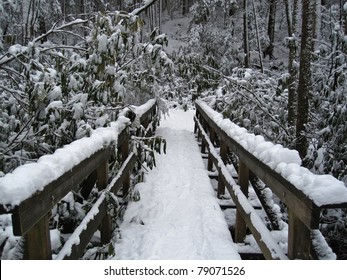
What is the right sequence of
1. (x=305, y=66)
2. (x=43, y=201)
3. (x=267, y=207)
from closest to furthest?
(x=43, y=201)
(x=267, y=207)
(x=305, y=66)

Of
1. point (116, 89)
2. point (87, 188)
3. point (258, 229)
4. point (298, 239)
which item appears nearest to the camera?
point (298, 239)

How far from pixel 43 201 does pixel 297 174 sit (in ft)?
5.24

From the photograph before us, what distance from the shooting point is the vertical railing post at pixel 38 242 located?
Result: 1.96 meters

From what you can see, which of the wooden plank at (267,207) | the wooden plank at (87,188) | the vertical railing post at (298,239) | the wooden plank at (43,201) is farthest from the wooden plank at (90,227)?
the wooden plank at (267,207)

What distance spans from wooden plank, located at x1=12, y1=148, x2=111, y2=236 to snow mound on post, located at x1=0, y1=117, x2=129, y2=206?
35 millimetres

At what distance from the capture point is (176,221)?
14.3 feet

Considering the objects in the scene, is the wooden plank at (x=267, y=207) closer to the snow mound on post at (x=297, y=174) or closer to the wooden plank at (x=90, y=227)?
the snow mound on post at (x=297, y=174)

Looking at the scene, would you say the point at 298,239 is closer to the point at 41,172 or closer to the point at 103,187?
the point at 41,172

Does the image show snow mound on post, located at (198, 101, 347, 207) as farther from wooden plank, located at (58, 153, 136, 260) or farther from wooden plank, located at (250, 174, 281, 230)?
wooden plank, located at (58, 153, 136, 260)

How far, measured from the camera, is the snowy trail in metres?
3.62

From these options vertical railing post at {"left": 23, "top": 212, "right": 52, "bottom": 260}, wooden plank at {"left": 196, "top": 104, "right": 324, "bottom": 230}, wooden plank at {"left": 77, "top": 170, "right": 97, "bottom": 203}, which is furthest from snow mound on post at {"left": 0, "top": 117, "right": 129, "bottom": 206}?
wooden plank at {"left": 196, "top": 104, "right": 324, "bottom": 230}

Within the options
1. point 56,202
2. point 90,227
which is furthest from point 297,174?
point 90,227

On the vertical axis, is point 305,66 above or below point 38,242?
above

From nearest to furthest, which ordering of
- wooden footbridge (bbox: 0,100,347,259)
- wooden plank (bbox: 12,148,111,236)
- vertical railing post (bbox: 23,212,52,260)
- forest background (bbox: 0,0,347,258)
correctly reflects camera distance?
wooden plank (bbox: 12,148,111,236) → wooden footbridge (bbox: 0,100,347,259) → vertical railing post (bbox: 23,212,52,260) → forest background (bbox: 0,0,347,258)
